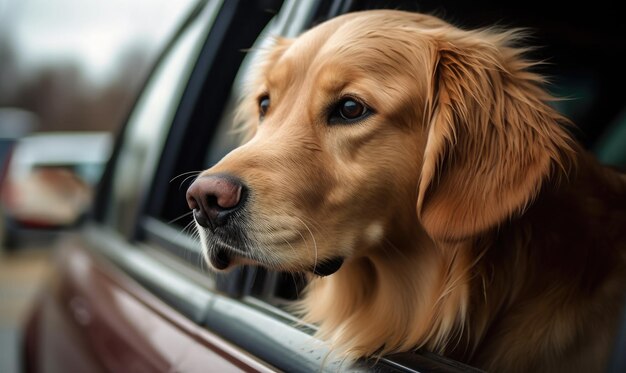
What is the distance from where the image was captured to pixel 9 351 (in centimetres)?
610

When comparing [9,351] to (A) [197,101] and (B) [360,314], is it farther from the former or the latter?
(B) [360,314]

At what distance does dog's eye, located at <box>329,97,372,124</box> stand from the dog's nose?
0.39 metres

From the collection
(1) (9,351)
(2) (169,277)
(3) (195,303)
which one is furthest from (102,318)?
(1) (9,351)

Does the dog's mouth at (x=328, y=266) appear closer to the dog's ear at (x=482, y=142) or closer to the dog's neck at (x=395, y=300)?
the dog's neck at (x=395, y=300)

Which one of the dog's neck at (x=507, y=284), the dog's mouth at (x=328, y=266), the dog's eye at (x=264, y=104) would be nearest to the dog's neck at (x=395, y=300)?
the dog's neck at (x=507, y=284)

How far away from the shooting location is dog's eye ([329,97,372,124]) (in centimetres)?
196

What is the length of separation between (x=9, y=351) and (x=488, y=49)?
543 cm

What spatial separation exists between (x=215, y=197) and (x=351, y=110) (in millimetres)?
469

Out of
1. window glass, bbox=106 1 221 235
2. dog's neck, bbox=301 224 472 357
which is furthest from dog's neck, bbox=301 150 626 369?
window glass, bbox=106 1 221 235

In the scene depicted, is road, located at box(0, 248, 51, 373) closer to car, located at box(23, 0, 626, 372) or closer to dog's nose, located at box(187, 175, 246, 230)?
car, located at box(23, 0, 626, 372)

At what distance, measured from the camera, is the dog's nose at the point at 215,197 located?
173cm

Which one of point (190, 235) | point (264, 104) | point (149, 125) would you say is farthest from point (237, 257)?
point (149, 125)

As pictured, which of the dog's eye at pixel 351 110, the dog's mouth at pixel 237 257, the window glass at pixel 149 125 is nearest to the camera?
the dog's mouth at pixel 237 257

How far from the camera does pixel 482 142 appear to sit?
1840 millimetres
